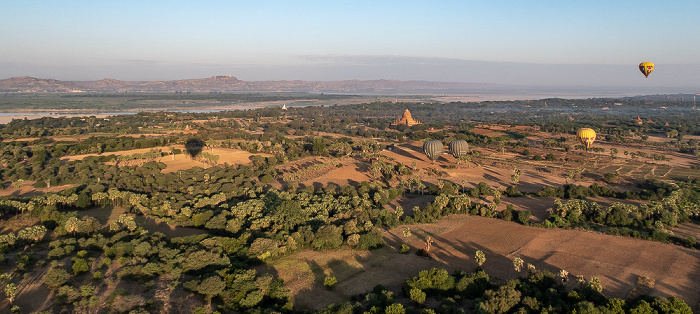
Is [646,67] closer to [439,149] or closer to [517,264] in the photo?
[439,149]

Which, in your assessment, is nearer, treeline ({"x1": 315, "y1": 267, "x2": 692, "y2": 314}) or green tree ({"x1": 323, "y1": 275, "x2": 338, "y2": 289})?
treeline ({"x1": 315, "y1": 267, "x2": 692, "y2": 314})

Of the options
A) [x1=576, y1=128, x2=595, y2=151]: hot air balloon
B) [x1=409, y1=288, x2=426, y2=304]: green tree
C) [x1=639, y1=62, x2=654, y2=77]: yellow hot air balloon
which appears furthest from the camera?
[x1=576, y1=128, x2=595, y2=151]: hot air balloon

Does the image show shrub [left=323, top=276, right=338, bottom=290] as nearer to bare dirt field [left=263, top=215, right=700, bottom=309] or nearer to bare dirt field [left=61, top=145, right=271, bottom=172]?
bare dirt field [left=263, top=215, right=700, bottom=309]

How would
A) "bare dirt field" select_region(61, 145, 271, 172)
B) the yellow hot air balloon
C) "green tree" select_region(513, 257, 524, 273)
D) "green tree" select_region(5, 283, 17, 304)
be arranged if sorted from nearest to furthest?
"green tree" select_region(5, 283, 17, 304)
"green tree" select_region(513, 257, 524, 273)
"bare dirt field" select_region(61, 145, 271, 172)
the yellow hot air balloon

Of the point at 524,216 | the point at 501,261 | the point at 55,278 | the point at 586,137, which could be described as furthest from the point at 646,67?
the point at 55,278

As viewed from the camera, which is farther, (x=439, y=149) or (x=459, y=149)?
(x=459, y=149)

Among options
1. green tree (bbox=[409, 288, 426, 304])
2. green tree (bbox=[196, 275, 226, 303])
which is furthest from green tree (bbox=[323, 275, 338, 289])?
green tree (bbox=[196, 275, 226, 303])

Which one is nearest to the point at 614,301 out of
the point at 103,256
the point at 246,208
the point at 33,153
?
the point at 246,208

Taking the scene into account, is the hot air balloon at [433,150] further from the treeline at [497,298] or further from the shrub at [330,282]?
the shrub at [330,282]
